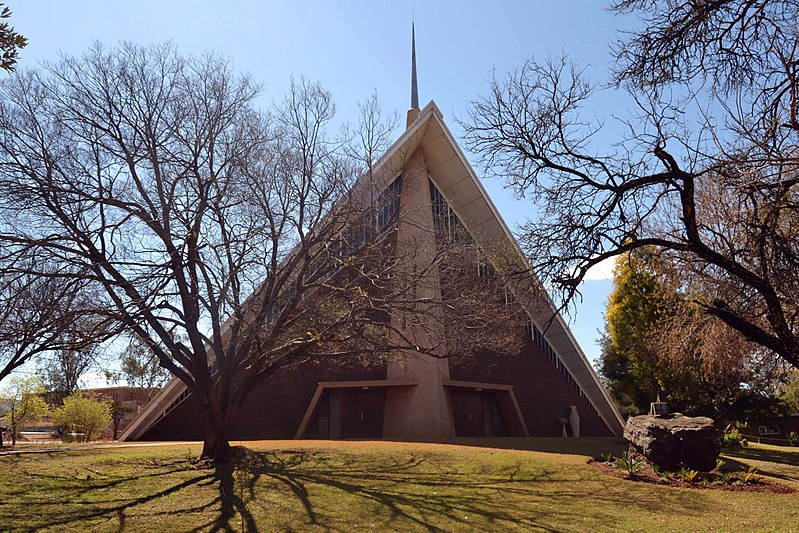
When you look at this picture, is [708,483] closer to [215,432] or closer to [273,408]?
[215,432]

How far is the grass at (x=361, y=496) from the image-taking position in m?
9.01

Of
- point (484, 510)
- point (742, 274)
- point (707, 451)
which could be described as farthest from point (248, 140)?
point (707, 451)

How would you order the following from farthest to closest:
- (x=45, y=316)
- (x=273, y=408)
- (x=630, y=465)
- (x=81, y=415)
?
(x=81, y=415) < (x=273, y=408) < (x=630, y=465) < (x=45, y=316)

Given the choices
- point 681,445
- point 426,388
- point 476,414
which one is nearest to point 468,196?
point 426,388

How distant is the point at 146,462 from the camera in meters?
13.7

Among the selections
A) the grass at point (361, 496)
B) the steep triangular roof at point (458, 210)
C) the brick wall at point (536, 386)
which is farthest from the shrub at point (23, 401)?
the brick wall at point (536, 386)

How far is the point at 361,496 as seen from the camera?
10.6m

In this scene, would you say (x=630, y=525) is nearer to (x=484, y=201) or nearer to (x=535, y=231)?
(x=535, y=231)

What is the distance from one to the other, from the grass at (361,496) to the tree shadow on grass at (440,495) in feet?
0.07

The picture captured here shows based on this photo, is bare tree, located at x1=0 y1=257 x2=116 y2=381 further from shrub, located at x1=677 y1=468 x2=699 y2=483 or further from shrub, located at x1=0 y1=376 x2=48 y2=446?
shrub, located at x1=0 y1=376 x2=48 y2=446

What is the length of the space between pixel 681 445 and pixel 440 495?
5956 millimetres

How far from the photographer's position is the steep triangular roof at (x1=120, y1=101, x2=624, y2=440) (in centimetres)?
2255

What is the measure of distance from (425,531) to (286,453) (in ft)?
25.0

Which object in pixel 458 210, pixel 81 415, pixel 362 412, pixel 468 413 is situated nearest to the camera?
pixel 362 412
